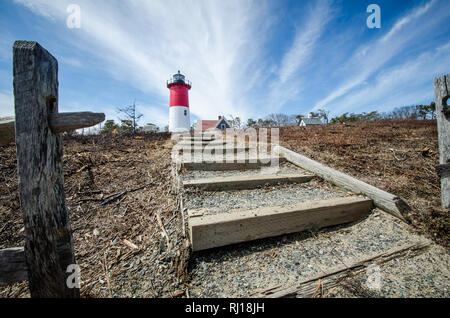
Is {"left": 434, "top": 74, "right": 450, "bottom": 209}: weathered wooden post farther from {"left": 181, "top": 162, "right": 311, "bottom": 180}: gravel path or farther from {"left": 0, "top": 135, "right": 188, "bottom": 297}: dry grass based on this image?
{"left": 0, "top": 135, "right": 188, "bottom": 297}: dry grass

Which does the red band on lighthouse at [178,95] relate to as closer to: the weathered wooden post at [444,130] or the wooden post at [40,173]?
the wooden post at [40,173]

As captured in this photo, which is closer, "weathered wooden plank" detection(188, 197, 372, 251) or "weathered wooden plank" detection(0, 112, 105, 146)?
"weathered wooden plank" detection(0, 112, 105, 146)

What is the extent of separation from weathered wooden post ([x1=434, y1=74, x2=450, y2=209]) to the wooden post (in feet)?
12.0

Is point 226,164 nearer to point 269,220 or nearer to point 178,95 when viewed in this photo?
point 269,220

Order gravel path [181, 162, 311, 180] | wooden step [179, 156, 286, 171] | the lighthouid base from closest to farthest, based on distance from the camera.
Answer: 1. gravel path [181, 162, 311, 180]
2. wooden step [179, 156, 286, 171]
3. the lighthouid base

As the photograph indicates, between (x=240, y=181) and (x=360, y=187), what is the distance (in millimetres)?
1575

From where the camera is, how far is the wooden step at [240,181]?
2393 millimetres

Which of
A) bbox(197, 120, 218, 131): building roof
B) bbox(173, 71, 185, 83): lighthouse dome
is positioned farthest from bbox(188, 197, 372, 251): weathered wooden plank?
bbox(197, 120, 218, 131): building roof

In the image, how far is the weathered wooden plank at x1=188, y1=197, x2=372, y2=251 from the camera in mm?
1533

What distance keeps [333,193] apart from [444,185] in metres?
1.13

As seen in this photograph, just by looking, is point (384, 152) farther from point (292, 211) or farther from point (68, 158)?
point (68, 158)

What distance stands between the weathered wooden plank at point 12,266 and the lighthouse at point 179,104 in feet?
63.5

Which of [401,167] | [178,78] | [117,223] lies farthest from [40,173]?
[178,78]

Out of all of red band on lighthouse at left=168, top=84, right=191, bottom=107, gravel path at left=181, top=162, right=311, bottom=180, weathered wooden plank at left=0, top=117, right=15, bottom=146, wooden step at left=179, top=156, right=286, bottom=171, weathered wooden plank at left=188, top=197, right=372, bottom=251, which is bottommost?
weathered wooden plank at left=188, top=197, right=372, bottom=251
